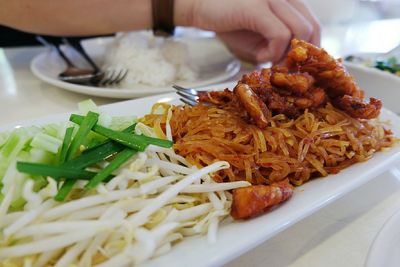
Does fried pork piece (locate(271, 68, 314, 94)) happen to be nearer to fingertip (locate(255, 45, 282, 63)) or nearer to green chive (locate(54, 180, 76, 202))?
green chive (locate(54, 180, 76, 202))

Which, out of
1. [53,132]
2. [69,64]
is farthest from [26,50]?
[53,132]

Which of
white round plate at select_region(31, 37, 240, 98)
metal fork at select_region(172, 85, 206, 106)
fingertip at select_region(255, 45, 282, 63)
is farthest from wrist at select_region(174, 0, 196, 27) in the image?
metal fork at select_region(172, 85, 206, 106)

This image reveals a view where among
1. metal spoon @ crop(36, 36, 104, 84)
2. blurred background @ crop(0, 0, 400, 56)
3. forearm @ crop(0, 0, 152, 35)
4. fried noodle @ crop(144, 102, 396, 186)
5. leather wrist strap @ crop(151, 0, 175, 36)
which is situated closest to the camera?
fried noodle @ crop(144, 102, 396, 186)

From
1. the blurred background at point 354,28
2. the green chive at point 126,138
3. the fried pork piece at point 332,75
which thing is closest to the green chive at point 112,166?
the green chive at point 126,138

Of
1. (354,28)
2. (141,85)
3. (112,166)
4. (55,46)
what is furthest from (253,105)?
(354,28)

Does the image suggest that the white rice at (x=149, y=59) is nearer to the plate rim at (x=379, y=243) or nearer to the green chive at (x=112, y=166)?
the green chive at (x=112, y=166)

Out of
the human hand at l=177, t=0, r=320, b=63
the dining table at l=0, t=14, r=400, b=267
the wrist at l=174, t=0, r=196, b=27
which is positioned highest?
the wrist at l=174, t=0, r=196, b=27
